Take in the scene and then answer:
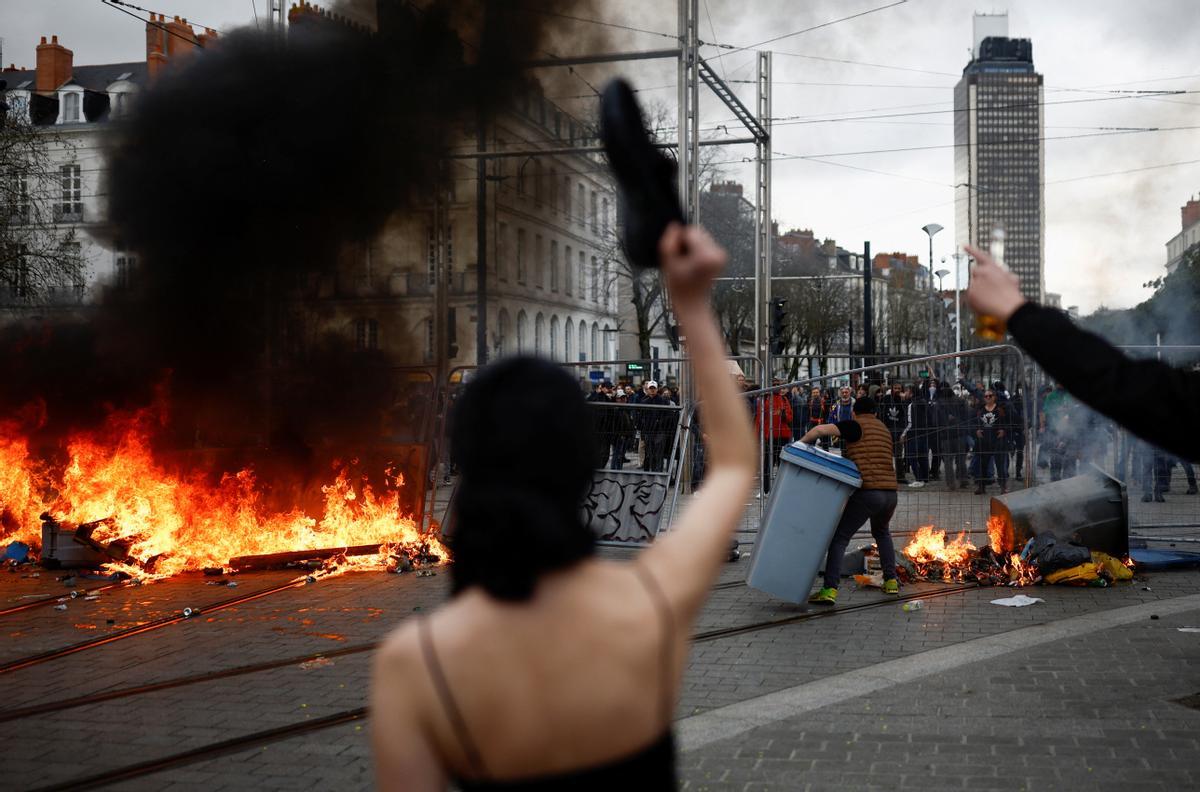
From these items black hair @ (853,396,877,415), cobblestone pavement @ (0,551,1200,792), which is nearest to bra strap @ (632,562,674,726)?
cobblestone pavement @ (0,551,1200,792)

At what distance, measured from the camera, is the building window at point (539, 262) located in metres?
19.0

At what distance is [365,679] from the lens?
21.4 feet

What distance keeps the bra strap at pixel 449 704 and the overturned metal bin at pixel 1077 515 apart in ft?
29.1

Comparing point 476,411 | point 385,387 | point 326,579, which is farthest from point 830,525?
point 476,411

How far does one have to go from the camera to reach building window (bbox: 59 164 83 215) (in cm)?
2328

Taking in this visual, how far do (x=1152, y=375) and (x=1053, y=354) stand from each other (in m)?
0.18

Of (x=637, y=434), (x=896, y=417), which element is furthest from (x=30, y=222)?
(x=896, y=417)

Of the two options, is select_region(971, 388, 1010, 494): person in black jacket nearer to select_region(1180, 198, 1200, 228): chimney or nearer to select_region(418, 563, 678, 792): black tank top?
select_region(418, 563, 678, 792): black tank top

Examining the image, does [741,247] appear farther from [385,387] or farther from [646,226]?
[646,226]

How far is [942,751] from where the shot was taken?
4965mm

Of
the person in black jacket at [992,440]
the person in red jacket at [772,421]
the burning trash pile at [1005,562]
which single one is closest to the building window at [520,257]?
the person in red jacket at [772,421]

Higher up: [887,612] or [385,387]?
[385,387]

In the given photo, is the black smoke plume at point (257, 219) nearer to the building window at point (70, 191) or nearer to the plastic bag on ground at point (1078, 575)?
the plastic bag on ground at point (1078, 575)

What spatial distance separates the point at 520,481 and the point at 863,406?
7919 millimetres
